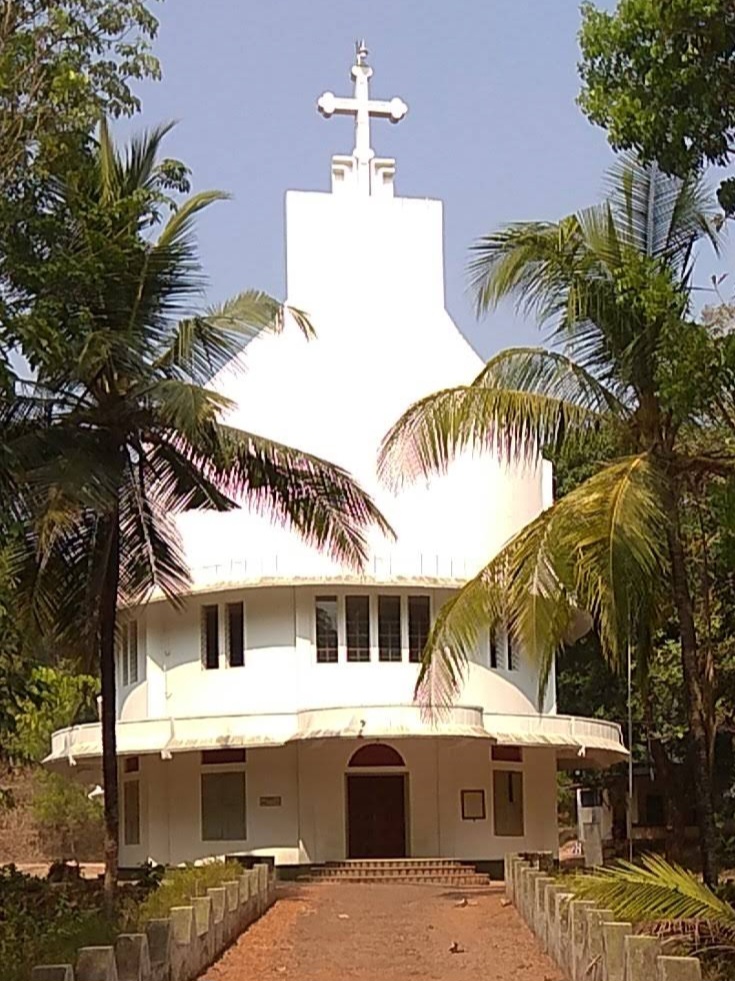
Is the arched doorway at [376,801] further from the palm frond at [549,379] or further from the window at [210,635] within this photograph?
the palm frond at [549,379]

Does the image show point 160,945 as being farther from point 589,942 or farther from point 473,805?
point 473,805

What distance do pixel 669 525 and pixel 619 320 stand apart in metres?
2.49

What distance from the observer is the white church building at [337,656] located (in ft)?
101

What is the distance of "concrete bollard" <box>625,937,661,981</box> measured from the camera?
11.2 meters

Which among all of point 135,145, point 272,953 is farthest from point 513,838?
point 135,145

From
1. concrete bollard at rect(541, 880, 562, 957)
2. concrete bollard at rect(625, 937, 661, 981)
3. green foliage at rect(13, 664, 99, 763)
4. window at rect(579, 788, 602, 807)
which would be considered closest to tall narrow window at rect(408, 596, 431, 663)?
concrete bollard at rect(541, 880, 562, 957)

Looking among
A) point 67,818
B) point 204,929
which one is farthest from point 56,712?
point 204,929

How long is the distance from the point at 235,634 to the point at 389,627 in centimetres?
311

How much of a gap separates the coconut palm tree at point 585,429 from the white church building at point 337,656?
36.2 feet

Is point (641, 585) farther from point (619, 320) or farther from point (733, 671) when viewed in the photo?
point (733, 671)

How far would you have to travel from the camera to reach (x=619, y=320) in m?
18.6

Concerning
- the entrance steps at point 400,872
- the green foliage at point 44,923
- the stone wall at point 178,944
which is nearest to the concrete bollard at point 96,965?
the stone wall at point 178,944

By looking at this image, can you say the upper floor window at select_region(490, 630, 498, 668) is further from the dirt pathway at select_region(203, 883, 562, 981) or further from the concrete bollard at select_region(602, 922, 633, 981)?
the concrete bollard at select_region(602, 922, 633, 981)

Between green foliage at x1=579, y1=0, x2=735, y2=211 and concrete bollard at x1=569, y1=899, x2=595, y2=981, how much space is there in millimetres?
6090
